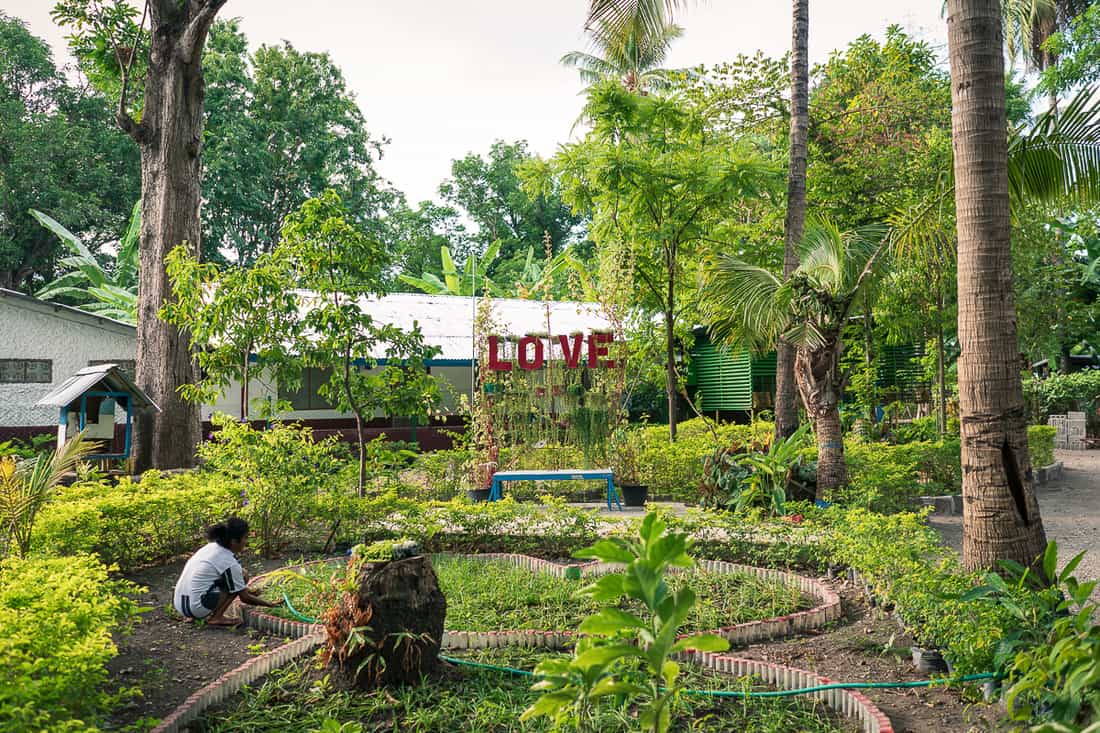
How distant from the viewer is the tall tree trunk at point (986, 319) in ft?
15.9

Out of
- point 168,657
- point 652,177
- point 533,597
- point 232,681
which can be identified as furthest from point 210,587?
point 652,177

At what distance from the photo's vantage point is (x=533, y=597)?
20.2 feet

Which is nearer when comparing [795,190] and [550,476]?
[550,476]

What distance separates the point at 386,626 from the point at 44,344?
13.6m

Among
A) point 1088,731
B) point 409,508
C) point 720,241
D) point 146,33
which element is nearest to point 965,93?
Answer: point 1088,731

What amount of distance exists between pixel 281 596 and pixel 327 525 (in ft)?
6.56

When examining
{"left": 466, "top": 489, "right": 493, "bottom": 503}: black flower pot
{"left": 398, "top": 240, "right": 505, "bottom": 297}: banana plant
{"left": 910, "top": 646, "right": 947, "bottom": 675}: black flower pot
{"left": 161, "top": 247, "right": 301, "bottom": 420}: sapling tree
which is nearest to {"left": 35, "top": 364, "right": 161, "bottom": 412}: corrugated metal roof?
{"left": 161, "top": 247, "right": 301, "bottom": 420}: sapling tree

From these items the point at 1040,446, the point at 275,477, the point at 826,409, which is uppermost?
the point at 826,409

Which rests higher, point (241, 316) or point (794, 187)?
point (794, 187)

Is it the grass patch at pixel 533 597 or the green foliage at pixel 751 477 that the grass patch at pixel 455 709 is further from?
the green foliage at pixel 751 477

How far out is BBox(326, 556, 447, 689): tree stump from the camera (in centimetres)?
439

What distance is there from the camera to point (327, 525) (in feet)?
27.3

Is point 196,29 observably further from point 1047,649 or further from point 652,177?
point 1047,649

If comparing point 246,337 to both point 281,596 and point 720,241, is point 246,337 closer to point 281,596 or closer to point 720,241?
point 281,596
